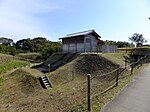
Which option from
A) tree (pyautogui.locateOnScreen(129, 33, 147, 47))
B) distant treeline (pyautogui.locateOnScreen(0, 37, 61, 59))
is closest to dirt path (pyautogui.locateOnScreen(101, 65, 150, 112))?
distant treeline (pyautogui.locateOnScreen(0, 37, 61, 59))

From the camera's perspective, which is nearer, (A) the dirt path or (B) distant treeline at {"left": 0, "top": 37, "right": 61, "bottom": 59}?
(A) the dirt path

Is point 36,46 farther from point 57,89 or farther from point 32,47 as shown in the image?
point 57,89

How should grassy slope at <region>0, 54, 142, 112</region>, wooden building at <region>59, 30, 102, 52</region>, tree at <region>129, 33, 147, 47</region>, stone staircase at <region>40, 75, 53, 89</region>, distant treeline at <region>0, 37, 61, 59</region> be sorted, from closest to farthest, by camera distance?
grassy slope at <region>0, 54, 142, 112</region> → stone staircase at <region>40, 75, 53, 89</region> → wooden building at <region>59, 30, 102, 52</region> → distant treeline at <region>0, 37, 61, 59</region> → tree at <region>129, 33, 147, 47</region>

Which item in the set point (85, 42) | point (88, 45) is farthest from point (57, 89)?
point (88, 45)

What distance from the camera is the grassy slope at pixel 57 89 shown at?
11.7 m

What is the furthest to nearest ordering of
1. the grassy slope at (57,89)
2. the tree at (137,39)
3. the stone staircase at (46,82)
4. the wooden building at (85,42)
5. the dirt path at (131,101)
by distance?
1. the tree at (137,39)
2. the wooden building at (85,42)
3. the stone staircase at (46,82)
4. the grassy slope at (57,89)
5. the dirt path at (131,101)

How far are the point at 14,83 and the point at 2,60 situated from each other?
1542cm

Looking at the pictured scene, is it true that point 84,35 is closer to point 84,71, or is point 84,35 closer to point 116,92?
point 84,71

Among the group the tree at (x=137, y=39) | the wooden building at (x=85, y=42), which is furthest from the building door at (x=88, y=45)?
the tree at (x=137, y=39)

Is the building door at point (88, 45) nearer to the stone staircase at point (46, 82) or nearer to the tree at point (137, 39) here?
the stone staircase at point (46, 82)

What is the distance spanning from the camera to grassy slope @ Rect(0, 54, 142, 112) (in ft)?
38.4

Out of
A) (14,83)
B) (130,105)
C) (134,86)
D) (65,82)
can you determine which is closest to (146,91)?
(134,86)

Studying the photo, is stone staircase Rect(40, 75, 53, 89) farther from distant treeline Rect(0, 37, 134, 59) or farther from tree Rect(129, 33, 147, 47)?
tree Rect(129, 33, 147, 47)

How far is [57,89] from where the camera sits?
16.5m
